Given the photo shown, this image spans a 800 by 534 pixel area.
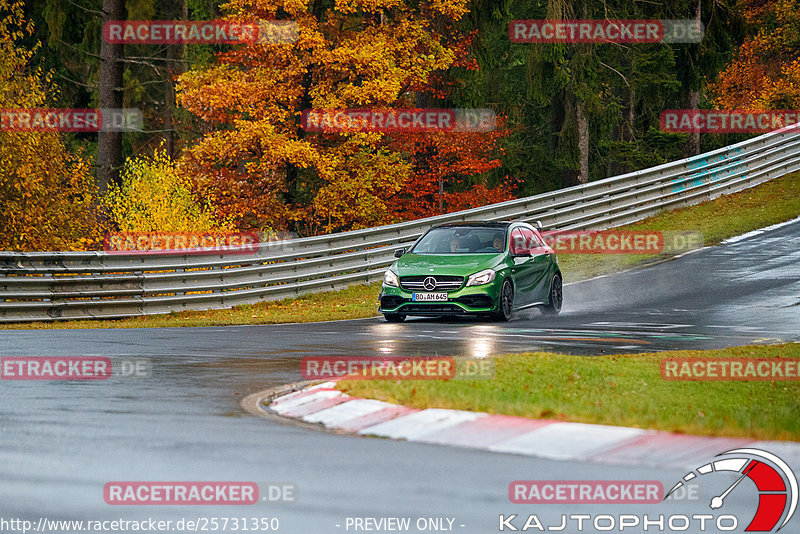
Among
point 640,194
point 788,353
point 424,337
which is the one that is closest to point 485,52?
point 640,194

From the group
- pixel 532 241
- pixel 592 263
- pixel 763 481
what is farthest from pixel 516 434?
pixel 592 263

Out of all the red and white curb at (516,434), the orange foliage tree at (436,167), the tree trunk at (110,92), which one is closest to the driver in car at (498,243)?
the red and white curb at (516,434)

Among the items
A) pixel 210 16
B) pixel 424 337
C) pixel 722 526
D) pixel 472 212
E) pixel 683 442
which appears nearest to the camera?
pixel 722 526

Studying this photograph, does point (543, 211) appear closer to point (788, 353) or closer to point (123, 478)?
point (788, 353)

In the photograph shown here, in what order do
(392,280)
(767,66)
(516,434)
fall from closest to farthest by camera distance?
(516,434)
(392,280)
(767,66)

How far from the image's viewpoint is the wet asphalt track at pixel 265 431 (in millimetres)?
6836

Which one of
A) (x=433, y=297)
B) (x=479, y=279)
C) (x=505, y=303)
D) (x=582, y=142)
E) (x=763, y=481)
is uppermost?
(x=582, y=142)

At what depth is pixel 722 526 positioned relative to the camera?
6480 mm

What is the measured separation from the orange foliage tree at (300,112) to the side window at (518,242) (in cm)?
1076

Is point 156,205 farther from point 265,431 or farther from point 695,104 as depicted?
point 265,431

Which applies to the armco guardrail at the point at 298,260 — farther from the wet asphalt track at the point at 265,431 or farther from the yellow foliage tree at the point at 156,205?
the yellow foliage tree at the point at 156,205

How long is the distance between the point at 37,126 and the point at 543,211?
40.2 ft

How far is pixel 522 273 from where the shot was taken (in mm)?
21734

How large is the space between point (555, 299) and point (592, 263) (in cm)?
663
